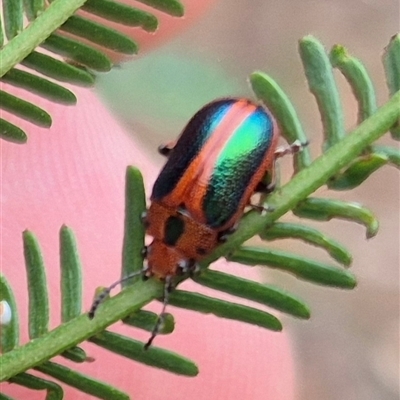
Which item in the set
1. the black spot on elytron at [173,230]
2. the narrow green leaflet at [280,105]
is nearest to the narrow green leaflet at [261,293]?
the narrow green leaflet at [280,105]

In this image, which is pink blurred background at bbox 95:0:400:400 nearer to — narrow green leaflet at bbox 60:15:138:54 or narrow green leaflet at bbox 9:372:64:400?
narrow green leaflet at bbox 60:15:138:54

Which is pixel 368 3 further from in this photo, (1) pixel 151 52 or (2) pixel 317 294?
(2) pixel 317 294

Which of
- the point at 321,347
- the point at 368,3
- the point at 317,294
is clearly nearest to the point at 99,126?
the point at 317,294

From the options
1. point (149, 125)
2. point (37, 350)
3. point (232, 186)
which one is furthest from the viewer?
point (149, 125)

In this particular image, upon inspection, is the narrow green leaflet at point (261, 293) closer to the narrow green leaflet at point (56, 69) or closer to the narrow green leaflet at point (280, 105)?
the narrow green leaflet at point (280, 105)

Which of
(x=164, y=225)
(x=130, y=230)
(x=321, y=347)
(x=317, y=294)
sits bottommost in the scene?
(x=130, y=230)

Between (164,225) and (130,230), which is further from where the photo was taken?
(164,225)

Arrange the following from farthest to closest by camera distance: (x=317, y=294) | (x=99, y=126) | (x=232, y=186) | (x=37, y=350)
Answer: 1. (x=317, y=294)
2. (x=99, y=126)
3. (x=232, y=186)
4. (x=37, y=350)
